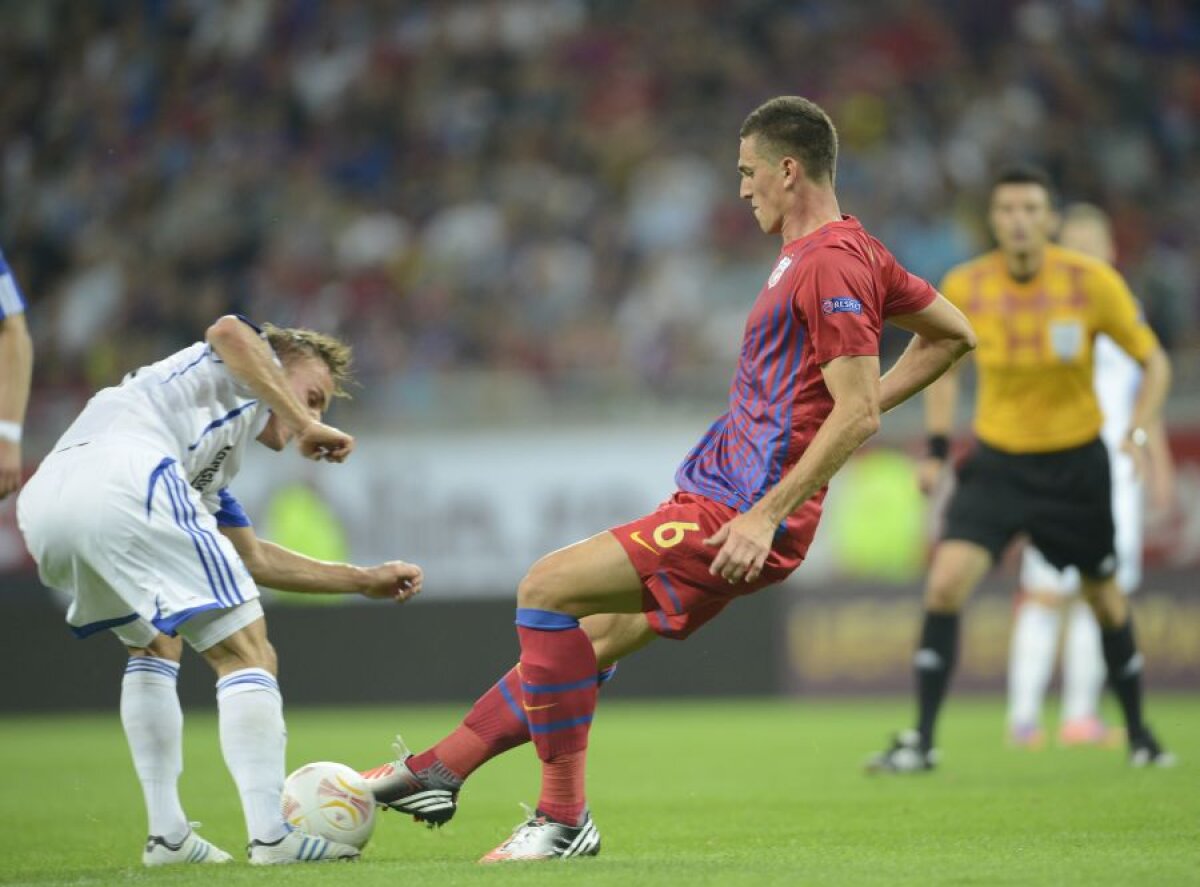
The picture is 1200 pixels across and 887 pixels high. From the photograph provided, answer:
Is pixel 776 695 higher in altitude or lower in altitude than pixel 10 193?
lower

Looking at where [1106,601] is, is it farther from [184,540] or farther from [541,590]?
[184,540]

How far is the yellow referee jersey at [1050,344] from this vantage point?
8250mm

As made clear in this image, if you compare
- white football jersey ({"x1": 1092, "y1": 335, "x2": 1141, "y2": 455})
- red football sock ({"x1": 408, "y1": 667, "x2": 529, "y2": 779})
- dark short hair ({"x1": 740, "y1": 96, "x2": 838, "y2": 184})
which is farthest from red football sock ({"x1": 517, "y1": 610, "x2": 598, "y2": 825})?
white football jersey ({"x1": 1092, "y1": 335, "x2": 1141, "y2": 455})

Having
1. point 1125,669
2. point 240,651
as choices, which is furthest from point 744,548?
point 1125,669

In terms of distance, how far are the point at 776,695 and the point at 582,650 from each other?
28.3 ft

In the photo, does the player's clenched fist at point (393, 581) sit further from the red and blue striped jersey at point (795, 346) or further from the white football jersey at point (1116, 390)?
the white football jersey at point (1116, 390)

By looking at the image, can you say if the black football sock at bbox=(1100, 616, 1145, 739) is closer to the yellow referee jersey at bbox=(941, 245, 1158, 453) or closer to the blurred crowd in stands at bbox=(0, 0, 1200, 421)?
the yellow referee jersey at bbox=(941, 245, 1158, 453)

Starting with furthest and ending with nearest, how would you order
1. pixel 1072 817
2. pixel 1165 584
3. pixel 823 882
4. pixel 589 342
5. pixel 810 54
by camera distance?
pixel 810 54 → pixel 589 342 → pixel 1165 584 → pixel 1072 817 → pixel 823 882

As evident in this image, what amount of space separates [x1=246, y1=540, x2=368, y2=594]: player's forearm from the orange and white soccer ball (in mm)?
630

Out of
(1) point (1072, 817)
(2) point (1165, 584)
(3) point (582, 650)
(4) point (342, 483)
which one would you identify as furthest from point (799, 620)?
(3) point (582, 650)

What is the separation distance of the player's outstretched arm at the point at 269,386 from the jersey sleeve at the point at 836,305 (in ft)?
4.45

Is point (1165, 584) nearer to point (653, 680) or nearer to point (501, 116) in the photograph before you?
point (653, 680)

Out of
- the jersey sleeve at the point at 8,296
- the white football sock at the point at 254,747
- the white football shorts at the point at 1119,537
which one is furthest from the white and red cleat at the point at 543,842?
the white football shorts at the point at 1119,537

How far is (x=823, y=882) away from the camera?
445 cm
